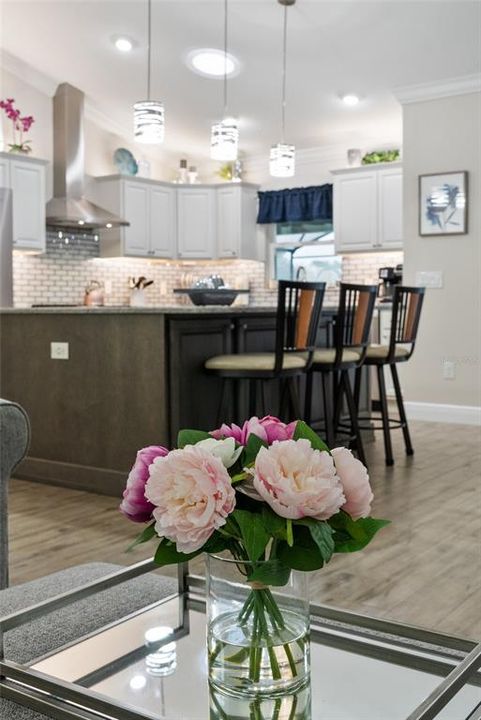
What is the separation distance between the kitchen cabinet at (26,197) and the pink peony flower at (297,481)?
7020 millimetres

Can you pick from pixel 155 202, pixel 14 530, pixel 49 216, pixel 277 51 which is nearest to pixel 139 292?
pixel 155 202

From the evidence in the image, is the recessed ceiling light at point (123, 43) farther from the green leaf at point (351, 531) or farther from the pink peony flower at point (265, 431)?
the green leaf at point (351, 531)

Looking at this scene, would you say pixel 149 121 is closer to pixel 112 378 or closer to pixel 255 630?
pixel 112 378

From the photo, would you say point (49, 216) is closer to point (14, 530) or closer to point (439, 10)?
point (439, 10)

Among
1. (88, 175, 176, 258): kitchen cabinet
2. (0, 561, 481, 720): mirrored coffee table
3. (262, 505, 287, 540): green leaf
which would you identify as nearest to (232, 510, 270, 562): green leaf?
(262, 505, 287, 540): green leaf

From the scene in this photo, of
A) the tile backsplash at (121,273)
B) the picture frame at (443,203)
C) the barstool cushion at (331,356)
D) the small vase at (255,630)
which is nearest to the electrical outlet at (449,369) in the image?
the picture frame at (443,203)

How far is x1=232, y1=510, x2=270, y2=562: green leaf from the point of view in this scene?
2.83 feet

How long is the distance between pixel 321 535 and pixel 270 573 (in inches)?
3.3

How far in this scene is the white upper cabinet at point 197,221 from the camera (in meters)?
9.15

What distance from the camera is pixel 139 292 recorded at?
9055 mm

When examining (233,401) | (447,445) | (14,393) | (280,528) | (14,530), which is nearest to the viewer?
(280,528)

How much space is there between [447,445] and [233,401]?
1.85 m

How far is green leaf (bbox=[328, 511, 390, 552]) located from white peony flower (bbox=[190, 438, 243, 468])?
5.3 inches

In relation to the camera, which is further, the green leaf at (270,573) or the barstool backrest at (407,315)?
the barstool backrest at (407,315)
